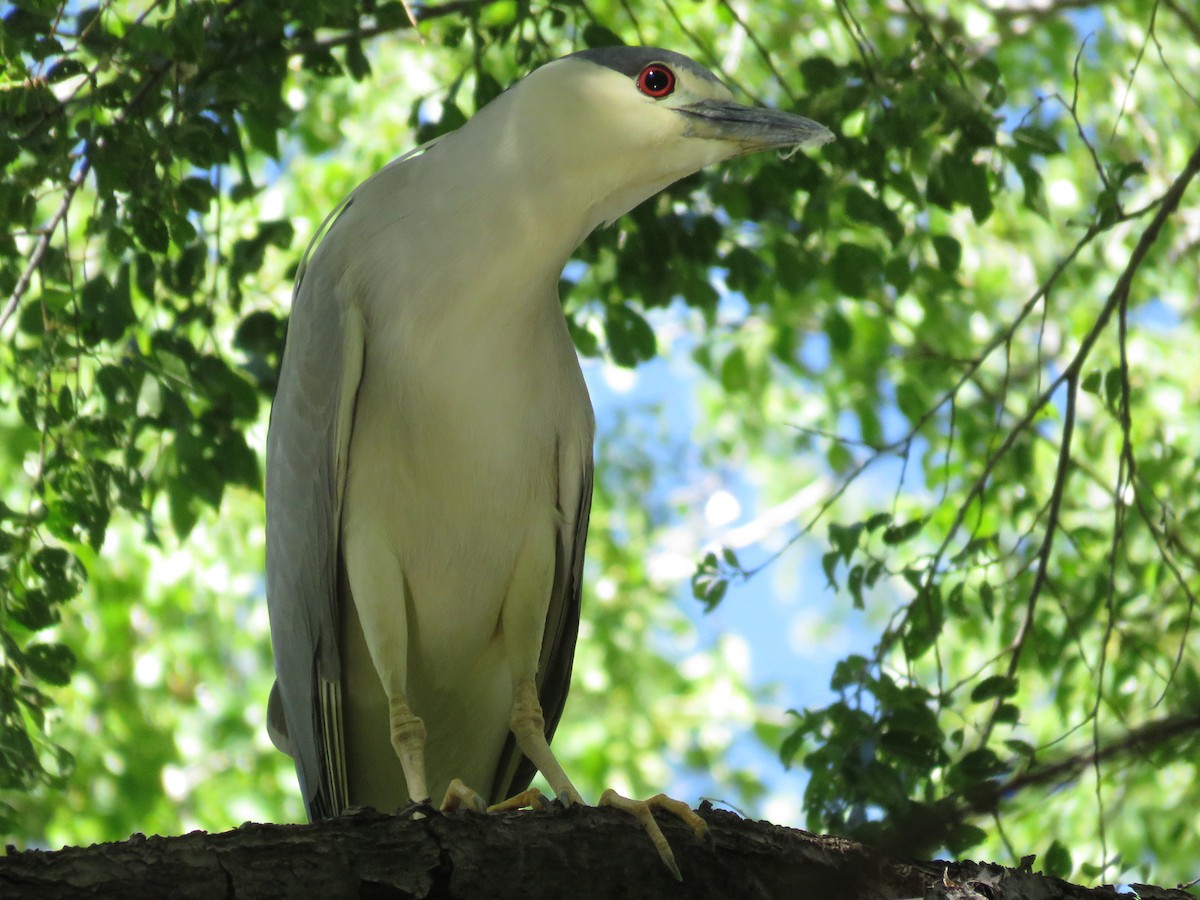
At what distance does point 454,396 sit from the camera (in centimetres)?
Answer: 339

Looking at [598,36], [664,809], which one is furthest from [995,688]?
[598,36]

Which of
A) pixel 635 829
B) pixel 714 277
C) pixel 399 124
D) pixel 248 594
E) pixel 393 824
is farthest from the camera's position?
pixel 248 594

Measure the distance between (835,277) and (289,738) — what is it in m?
2.33

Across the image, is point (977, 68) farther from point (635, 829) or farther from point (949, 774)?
point (635, 829)

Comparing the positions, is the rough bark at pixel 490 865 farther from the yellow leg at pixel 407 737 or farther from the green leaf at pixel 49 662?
the green leaf at pixel 49 662

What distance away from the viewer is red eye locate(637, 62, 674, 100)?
11.5 ft

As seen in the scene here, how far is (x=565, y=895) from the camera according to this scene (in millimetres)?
2426

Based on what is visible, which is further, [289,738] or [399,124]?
[399,124]

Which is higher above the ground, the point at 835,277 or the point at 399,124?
the point at 399,124

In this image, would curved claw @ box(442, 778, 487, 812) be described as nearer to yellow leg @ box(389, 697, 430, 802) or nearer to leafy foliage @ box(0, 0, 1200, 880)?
yellow leg @ box(389, 697, 430, 802)

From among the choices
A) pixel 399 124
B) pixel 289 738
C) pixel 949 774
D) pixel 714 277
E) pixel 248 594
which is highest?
pixel 399 124

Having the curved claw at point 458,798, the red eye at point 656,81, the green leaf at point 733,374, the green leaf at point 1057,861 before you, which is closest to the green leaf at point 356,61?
the red eye at point 656,81

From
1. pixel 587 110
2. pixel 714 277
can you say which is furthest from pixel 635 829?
pixel 714 277

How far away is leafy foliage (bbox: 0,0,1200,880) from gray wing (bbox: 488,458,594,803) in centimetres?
38
